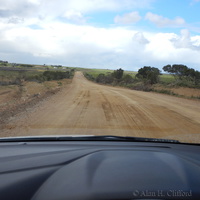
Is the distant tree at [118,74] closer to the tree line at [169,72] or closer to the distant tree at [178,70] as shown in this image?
the tree line at [169,72]

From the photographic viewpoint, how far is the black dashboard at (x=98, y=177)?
5.58ft

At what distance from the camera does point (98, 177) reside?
1.90 meters

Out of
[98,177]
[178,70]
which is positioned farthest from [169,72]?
[98,177]

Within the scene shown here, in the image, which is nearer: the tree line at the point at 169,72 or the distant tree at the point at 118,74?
the tree line at the point at 169,72

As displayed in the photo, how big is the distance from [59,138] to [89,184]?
210cm

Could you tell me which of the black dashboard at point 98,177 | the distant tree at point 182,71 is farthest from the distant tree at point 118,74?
the black dashboard at point 98,177

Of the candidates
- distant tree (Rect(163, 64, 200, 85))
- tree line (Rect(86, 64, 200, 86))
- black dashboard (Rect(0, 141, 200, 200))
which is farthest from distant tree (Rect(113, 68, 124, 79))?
black dashboard (Rect(0, 141, 200, 200))

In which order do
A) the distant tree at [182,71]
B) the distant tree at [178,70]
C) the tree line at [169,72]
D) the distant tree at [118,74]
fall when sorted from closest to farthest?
the tree line at [169,72] < the distant tree at [182,71] < the distant tree at [178,70] < the distant tree at [118,74]

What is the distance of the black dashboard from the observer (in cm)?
170

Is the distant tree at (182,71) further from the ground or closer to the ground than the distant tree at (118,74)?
further from the ground

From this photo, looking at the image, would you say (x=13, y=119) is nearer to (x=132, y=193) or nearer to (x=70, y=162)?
(x=70, y=162)

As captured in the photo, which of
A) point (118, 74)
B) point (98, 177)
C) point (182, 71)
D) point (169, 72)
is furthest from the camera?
point (118, 74)

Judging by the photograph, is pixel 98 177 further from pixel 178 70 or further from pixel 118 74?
pixel 118 74

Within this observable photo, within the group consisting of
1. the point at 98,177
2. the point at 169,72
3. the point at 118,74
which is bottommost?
the point at 98,177
